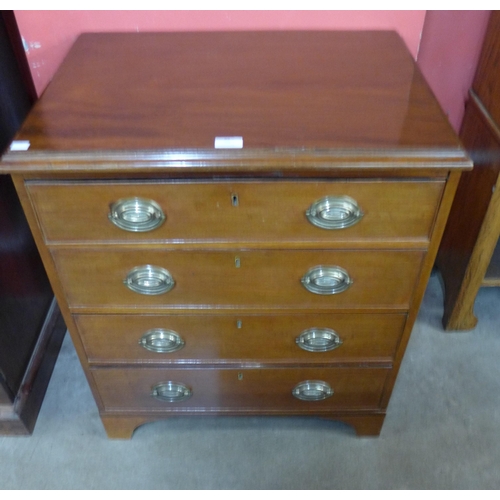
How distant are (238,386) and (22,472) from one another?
1.99ft

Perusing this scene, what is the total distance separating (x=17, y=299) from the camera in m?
1.25

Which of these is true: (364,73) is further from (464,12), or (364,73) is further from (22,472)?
(22,472)

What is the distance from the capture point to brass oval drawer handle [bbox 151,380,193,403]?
113cm

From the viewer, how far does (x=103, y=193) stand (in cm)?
75

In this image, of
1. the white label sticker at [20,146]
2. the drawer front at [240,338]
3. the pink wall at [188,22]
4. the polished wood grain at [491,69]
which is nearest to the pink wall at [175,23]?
the pink wall at [188,22]

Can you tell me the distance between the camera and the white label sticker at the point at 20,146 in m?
0.72

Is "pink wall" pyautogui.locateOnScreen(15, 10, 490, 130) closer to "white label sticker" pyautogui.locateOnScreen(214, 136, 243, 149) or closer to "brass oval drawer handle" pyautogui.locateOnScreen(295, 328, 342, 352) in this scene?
A: "white label sticker" pyautogui.locateOnScreen(214, 136, 243, 149)

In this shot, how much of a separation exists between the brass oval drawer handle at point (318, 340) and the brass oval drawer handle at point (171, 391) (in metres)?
0.31

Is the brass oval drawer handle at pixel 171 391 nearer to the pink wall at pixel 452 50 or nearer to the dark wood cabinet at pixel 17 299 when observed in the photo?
the dark wood cabinet at pixel 17 299

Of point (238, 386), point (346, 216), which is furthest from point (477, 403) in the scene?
point (346, 216)

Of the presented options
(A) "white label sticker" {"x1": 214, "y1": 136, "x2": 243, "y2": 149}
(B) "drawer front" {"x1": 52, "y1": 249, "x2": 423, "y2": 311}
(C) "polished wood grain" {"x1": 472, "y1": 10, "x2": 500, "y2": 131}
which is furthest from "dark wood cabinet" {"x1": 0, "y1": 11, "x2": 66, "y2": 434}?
(C) "polished wood grain" {"x1": 472, "y1": 10, "x2": 500, "y2": 131}

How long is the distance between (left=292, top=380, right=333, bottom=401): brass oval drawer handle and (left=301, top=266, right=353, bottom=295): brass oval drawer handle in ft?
1.03

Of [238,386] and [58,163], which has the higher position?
[58,163]

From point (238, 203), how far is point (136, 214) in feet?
0.54
